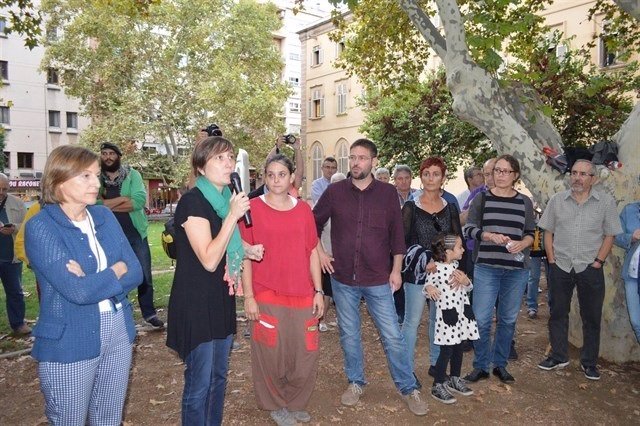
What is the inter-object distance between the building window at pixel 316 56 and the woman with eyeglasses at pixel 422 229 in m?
34.8

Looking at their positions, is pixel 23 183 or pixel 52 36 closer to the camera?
pixel 52 36

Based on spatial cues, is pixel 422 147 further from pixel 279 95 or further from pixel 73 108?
pixel 73 108

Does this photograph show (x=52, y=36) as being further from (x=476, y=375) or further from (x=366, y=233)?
(x=476, y=375)

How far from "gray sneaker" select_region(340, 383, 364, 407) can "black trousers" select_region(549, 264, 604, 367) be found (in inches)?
90.8

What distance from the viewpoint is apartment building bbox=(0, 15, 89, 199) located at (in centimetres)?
3978

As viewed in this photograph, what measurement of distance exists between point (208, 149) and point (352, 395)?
265cm

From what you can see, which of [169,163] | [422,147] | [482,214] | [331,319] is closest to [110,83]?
[169,163]

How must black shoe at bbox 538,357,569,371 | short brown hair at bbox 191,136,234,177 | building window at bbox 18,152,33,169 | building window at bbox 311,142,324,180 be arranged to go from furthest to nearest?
1. building window at bbox 18,152,33,169
2. building window at bbox 311,142,324,180
3. black shoe at bbox 538,357,569,371
4. short brown hair at bbox 191,136,234,177

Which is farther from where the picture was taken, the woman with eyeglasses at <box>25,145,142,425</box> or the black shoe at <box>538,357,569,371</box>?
the black shoe at <box>538,357,569,371</box>

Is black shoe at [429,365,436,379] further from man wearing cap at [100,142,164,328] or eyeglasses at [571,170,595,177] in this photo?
man wearing cap at [100,142,164,328]

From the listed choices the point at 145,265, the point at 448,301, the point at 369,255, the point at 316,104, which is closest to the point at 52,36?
the point at 316,104

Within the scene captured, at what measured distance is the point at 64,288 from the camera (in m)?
2.40

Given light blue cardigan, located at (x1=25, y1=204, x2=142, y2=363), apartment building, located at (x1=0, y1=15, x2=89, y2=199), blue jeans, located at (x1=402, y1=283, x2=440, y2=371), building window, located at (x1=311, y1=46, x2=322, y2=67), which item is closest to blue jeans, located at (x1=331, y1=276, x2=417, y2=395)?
blue jeans, located at (x1=402, y1=283, x2=440, y2=371)

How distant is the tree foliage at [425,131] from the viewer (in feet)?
58.7
